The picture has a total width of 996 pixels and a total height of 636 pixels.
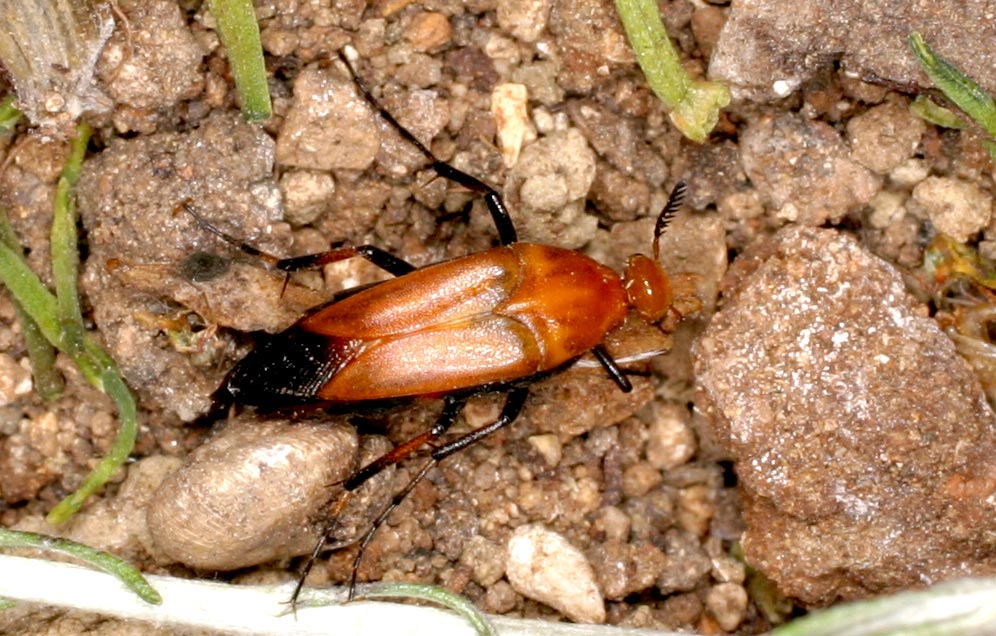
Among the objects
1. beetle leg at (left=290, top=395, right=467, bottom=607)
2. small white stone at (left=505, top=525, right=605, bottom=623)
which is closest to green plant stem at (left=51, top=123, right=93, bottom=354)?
beetle leg at (left=290, top=395, right=467, bottom=607)

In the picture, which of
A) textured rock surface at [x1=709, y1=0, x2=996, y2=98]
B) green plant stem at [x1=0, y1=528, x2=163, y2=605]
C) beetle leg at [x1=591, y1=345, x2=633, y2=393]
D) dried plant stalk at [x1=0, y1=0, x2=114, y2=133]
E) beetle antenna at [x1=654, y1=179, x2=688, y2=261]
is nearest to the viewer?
green plant stem at [x1=0, y1=528, x2=163, y2=605]

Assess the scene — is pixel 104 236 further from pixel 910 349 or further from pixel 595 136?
pixel 910 349

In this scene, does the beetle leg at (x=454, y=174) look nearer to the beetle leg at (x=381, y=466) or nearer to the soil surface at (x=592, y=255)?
the soil surface at (x=592, y=255)

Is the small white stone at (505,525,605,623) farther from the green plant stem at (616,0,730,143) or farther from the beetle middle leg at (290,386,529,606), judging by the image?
the green plant stem at (616,0,730,143)

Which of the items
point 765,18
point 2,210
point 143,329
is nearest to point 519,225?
point 765,18

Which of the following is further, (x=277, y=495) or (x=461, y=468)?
(x=461, y=468)

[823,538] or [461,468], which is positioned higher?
[461,468]

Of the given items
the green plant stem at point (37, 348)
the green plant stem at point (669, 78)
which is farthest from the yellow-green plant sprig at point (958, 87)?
the green plant stem at point (37, 348)

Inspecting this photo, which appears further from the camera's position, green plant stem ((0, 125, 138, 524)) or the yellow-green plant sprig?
green plant stem ((0, 125, 138, 524))
